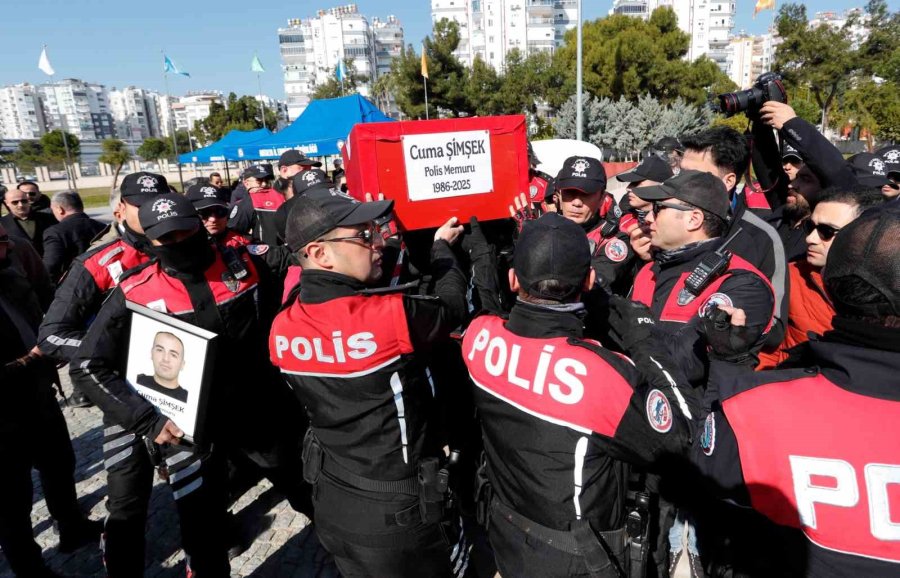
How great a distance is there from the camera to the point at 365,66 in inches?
4011

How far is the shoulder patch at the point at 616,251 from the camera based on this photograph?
11.6 feet

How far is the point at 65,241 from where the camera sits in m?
6.12

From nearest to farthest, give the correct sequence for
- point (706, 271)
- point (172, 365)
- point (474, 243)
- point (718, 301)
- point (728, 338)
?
point (728, 338)
point (718, 301)
point (706, 271)
point (172, 365)
point (474, 243)

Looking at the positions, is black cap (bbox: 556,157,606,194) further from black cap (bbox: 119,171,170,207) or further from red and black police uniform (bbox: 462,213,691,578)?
black cap (bbox: 119,171,170,207)

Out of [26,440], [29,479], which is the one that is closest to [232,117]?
[26,440]

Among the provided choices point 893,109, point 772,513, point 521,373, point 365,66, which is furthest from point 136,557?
point 365,66

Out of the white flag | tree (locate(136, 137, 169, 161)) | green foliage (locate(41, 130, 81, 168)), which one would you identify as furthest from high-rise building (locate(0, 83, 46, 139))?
the white flag

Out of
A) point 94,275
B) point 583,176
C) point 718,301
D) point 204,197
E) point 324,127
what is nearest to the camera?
point 718,301

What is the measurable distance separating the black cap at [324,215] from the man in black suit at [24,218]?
6180 mm

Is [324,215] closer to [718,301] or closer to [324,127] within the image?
[718,301]

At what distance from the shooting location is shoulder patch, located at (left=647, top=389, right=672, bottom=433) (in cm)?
175

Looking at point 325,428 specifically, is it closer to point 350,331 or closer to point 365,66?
point 350,331

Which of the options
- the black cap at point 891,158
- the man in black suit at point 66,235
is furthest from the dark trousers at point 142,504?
the black cap at point 891,158

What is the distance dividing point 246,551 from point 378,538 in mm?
1943
